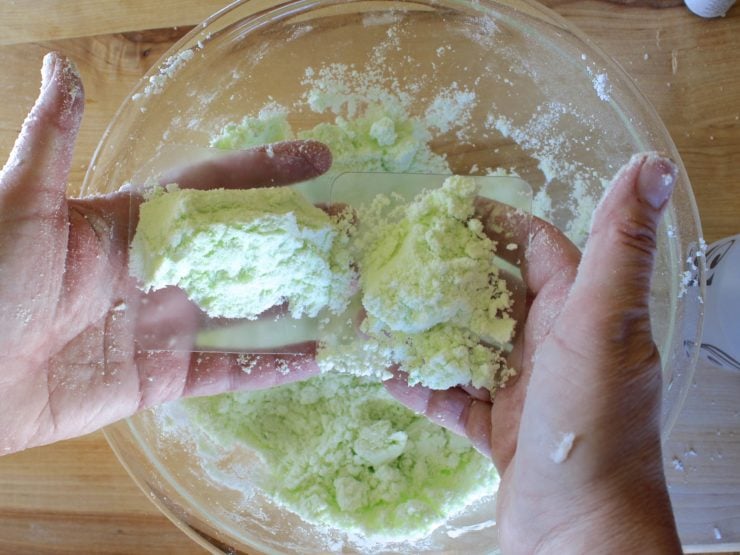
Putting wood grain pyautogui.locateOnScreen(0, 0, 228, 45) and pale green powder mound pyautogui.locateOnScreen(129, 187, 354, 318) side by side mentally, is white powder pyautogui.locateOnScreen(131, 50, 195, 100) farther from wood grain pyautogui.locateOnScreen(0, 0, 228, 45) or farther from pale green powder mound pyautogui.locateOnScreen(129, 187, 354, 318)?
pale green powder mound pyautogui.locateOnScreen(129, 187, 354, 318)

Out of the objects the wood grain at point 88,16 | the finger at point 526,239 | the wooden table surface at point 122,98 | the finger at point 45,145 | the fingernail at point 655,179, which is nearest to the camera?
the fingernail at point 655,179

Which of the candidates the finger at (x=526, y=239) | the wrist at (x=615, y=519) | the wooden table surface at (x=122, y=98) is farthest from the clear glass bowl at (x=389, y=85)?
the wrist at (x=615, y=519)

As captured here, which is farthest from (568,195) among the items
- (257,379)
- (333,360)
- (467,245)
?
(257,379)

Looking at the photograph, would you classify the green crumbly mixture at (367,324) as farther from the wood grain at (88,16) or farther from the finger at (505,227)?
the wood grain at (88,16)

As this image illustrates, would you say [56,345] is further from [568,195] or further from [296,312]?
[568,195]

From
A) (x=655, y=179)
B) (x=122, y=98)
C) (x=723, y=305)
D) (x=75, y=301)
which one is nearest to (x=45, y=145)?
(x=75, y=301)
